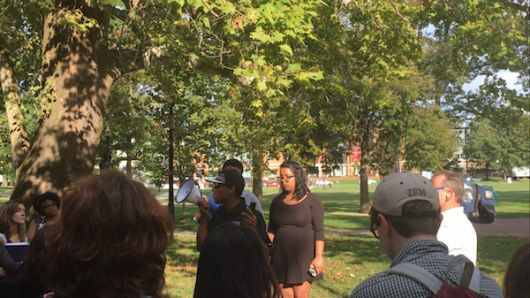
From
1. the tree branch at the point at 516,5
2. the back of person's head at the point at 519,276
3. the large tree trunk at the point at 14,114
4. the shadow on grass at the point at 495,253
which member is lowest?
the shadow on grass at the point at 495,253

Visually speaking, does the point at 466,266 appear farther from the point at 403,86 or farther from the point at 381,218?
the point at 403,86

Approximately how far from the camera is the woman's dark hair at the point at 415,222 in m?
2.10

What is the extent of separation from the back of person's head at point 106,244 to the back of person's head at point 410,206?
94cm

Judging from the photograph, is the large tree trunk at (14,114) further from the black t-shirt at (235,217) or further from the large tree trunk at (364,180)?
the large tree trunk at (364,180)

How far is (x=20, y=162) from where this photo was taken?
26.9ft

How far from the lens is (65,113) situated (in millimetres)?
7820

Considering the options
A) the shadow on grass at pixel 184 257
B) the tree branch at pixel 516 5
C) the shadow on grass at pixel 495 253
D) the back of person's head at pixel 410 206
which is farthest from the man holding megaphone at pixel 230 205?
the tree branch at pixel 516 5

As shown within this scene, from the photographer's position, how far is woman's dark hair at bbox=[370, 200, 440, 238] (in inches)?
82.8

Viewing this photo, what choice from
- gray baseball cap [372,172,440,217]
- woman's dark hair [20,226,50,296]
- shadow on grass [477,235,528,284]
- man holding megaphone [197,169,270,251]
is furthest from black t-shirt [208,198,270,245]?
shadow on grass [477,235,528,284]

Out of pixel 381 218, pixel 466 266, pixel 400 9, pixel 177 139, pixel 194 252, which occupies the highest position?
pixel 400 9

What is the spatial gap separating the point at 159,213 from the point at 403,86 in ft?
79.5

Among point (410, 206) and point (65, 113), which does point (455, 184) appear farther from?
point (65, 113)

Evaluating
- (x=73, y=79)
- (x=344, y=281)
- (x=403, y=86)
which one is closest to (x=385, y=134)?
(x=403, y=86)

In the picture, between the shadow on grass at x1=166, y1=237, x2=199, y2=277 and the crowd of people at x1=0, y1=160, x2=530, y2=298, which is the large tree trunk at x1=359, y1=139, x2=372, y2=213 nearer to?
the shadow on grass at x1=166, y1=237, x2=199, y2=277
